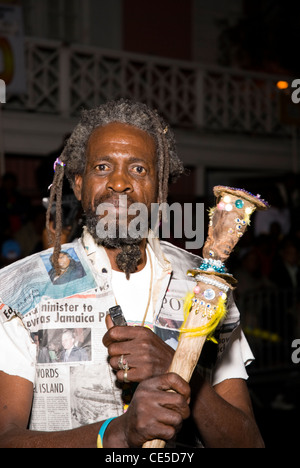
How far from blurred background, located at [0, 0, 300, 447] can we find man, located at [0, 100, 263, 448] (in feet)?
13.6

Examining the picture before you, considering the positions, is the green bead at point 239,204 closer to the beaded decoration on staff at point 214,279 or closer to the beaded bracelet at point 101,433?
the beaded decoration on staff at point 214,279

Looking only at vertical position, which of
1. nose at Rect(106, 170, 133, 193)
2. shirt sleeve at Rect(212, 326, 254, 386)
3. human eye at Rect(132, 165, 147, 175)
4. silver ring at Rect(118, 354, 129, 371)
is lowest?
shirt sleeve at Rect(212, 326, 254, 386)

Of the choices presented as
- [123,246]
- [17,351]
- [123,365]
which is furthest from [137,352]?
[123,246]

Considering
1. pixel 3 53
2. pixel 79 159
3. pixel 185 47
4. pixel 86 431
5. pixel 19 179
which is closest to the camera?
pixel 86 431

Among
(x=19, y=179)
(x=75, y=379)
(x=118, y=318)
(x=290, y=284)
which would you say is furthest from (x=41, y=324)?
(x=19, y=179)

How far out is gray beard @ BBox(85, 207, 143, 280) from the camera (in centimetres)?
245

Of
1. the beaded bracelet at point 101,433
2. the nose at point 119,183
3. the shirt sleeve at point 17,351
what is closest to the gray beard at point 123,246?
the nose at point 119,183

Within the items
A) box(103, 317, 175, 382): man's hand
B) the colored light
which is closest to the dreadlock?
box(103, 317, 175, 382): man's hand

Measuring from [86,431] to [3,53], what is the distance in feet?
25.9

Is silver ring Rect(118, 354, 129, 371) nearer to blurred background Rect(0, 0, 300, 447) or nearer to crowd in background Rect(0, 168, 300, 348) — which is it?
blurred background Rect(0, 0, 300, 447)

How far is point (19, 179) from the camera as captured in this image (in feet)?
36.8

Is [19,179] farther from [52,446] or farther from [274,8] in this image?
[52,446]

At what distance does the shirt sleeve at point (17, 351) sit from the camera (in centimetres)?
217

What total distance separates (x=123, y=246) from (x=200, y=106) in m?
9.88
